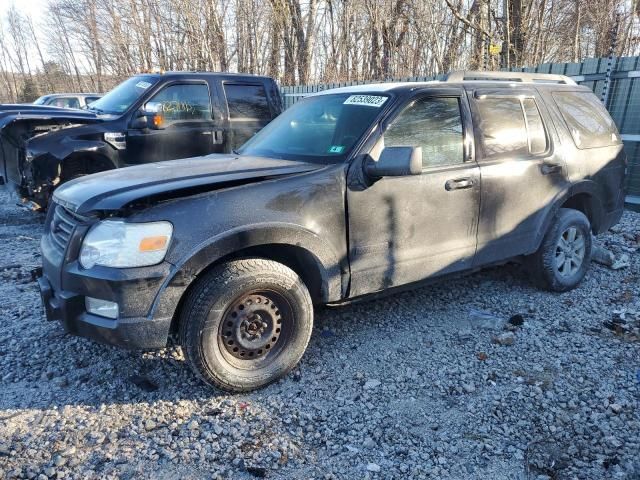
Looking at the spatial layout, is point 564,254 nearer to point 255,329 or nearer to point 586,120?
point 586,120

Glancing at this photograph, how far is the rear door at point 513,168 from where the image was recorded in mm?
3939

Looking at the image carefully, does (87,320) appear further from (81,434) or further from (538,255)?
(538,255)

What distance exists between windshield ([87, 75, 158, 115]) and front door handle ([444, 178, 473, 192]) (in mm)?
4991

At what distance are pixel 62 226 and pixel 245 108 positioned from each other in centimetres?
500

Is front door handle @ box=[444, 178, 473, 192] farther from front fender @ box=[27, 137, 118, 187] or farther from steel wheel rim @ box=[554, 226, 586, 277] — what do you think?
front fender @ box=[27, 137, 118, 187]

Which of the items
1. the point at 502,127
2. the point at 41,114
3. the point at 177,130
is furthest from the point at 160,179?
the point at 41,114

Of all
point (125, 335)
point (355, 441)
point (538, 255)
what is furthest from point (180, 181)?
point (538, 255)

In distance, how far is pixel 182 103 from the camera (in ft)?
23.4

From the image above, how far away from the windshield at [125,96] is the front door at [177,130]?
0.27 m

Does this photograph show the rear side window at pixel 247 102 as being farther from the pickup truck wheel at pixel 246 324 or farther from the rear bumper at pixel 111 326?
the rear bumper at pixel 111 326

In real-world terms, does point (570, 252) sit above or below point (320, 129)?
below

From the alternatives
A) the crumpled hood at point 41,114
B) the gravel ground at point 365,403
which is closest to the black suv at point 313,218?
the gravel ground at point 365,403

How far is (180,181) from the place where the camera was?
117 inches

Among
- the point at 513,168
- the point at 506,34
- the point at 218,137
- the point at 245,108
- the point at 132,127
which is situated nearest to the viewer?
the point at 513,168
